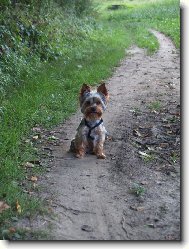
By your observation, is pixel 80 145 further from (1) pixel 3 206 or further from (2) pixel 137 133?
(1) pixel 3 206

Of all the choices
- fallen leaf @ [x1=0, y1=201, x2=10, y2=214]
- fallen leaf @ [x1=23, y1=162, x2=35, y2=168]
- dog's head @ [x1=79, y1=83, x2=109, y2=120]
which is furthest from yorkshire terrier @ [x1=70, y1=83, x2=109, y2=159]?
fallen leaf @ [x1=0, y1=201, x2=10, y2=214]

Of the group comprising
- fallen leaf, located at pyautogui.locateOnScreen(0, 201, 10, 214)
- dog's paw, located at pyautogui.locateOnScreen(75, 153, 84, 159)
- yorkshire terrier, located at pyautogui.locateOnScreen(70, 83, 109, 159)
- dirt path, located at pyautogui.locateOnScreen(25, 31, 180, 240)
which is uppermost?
yorkshire terrier, located at pyautogui.locateOnScreen(70, 83, 109, 159)

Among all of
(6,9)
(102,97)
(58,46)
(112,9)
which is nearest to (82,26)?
(112,9)

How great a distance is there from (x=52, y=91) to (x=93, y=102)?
14.6 feet

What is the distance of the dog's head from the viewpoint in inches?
291

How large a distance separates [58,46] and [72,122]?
6983 mm

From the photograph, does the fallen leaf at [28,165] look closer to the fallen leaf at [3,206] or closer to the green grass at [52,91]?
the green grass at [52,91]

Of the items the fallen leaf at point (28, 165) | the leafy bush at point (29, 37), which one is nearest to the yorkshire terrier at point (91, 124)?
the fallen leaf at point (28, 165)

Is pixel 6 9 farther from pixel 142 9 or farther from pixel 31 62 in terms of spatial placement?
pixel 142 9

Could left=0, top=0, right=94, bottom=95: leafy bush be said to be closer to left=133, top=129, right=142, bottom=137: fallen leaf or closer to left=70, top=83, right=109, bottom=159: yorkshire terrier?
left=133, top=129, right=142, bottom=137: fallen leaf

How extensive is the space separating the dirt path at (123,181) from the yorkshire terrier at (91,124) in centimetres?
17

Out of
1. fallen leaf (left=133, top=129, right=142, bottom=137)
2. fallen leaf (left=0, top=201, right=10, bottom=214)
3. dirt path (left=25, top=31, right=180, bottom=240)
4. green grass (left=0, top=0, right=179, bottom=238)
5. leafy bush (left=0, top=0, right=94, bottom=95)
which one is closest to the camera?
dirt path (left=25, top=31, right=180, bottom=240)

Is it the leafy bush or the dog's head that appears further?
the leafy bush

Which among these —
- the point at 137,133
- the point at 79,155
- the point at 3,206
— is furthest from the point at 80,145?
the point at 3,206
